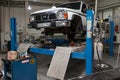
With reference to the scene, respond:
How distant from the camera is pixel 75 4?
624 centimetres

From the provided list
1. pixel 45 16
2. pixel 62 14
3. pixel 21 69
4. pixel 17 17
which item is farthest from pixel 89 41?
pixel 17 17

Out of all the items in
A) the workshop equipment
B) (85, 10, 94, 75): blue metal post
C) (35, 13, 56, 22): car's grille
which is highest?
(35, 13, 56, 22): car's grille

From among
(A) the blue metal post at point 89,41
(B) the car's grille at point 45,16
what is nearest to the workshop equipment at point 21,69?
(A) the blue metal post at point 89,41

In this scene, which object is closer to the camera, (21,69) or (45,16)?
(21,69)

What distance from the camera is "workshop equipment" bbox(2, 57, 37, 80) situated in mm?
2725

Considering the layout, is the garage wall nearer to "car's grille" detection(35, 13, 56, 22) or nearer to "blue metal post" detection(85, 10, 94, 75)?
"car's grille" detection(35, 13, 56, 22)

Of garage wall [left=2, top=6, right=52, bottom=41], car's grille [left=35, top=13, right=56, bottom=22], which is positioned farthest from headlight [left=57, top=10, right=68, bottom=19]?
garage wall [left=2, top=6, right=52, bottom=41]

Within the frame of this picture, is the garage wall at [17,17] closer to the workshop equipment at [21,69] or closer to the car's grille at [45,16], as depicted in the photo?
the car's grille at [45,16]

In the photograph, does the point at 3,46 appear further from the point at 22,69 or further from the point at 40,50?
the point at 22,69

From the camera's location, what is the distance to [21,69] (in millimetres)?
2822

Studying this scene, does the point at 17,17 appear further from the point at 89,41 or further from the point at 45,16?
the point at 89,41

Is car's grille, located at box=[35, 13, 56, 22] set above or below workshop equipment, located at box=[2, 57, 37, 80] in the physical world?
above

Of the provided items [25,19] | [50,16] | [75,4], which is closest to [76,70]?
[50,16]

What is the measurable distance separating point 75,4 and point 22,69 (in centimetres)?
424
